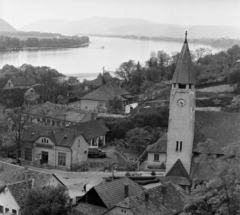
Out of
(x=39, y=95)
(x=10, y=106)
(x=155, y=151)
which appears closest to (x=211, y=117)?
(x=155, y=151)

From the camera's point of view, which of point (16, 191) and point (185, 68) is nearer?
point (16, 191)

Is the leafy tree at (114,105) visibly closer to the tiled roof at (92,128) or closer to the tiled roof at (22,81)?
the tiled roof at (92,128)

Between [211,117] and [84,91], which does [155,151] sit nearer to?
[211,117]

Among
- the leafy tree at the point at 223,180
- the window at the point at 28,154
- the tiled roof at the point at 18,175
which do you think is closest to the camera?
the leafy tree at the point at 223,180

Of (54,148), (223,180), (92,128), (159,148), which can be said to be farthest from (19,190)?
(92,128)

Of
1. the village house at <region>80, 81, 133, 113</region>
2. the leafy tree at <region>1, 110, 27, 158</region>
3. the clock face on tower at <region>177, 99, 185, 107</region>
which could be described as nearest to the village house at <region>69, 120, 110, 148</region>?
the leafy tree at <region>1, 110, 27, 158</region>

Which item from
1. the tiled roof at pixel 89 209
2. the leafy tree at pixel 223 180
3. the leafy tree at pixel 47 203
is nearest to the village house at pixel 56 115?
the tiled roof at pixel 89 209

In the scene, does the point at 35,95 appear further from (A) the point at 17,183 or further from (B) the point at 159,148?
(A) the point at 17,183

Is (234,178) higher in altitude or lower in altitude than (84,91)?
higher
